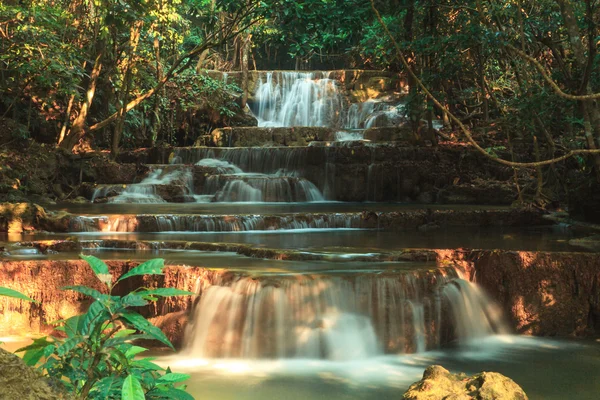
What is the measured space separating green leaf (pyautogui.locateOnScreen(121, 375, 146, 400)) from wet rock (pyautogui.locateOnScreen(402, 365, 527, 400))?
2.30 m

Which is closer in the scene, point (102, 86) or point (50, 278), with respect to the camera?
point (50, 278)

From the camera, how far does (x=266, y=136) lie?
19.2 metres

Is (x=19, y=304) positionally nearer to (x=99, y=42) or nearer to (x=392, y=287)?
(x=392, y=287)

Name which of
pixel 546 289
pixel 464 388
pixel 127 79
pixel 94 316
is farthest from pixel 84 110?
pixel 94 316

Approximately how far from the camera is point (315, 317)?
6184 millimetres

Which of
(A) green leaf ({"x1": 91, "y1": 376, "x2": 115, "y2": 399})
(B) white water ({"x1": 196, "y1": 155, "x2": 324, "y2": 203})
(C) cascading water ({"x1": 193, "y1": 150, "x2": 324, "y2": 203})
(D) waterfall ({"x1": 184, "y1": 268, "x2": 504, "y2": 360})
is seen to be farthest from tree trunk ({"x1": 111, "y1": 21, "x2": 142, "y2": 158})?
(A) green leaf ({"x1": 91, "y1": 376, "x2": 115, "y2": 399})

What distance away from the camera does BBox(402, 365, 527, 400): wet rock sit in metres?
3.71

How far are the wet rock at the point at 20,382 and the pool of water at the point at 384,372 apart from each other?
3203mm

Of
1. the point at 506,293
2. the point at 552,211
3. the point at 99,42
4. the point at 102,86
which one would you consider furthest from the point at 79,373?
the point at 102,86

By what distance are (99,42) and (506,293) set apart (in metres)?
12.5

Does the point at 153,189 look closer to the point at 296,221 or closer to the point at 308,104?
the point at 296,221

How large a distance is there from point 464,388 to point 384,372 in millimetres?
1795

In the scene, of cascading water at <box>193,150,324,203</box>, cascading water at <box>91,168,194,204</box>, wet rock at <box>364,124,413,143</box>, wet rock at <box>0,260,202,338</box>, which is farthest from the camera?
wet rock at <box>364,124,413,143</box>

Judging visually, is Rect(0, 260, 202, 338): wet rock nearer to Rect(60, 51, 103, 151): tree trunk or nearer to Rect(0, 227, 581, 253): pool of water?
Rect(0, 227, 581, 253): pool of water
